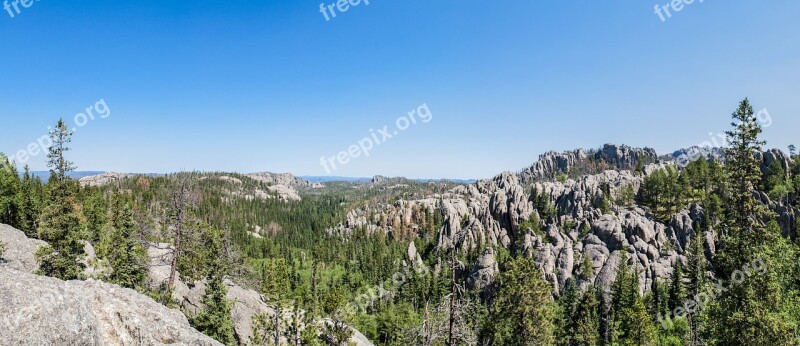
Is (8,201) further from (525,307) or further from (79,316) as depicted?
(525,307)

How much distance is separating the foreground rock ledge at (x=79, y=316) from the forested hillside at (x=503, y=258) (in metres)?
9.98

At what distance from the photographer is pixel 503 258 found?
12031 cm

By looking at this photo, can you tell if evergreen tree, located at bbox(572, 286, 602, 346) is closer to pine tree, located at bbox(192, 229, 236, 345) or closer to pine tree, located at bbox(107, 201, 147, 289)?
pine tree, located at bbox(192, 229, 236, 345)

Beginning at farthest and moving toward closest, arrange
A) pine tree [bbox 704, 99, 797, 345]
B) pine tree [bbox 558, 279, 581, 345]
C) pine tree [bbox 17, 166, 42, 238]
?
pine tree [bbox 558, 279, 581, 345] < pine tree [bbox 17, 166, 42, 238] < pine tree [bbox 704, 99, 797, 345]

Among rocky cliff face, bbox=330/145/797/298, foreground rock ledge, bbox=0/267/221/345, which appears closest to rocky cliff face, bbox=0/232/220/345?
foreground rock ledge, bbox=0/267/221/345

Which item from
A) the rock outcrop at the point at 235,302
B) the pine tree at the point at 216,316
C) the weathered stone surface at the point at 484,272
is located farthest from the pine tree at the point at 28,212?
the weathered stone surface at the point at 484,272

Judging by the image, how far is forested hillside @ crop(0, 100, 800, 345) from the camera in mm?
22266

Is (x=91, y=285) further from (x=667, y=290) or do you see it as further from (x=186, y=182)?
(x=667, y=290)

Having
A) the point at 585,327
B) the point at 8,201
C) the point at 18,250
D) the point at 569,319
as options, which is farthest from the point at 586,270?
the point at 8,201

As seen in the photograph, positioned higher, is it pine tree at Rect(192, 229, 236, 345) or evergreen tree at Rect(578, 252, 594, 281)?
pine tree at Rect(192, 229, 236, 345)

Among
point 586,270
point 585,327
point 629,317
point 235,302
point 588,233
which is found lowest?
point 586,270

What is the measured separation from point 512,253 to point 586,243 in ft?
73.2

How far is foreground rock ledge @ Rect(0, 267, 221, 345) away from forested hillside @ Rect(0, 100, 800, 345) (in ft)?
32.7

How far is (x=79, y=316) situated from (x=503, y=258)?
118m
